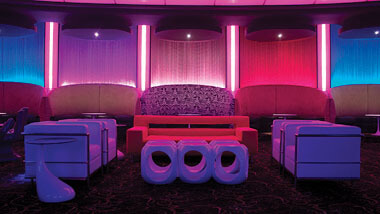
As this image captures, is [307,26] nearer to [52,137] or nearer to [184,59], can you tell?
[184,59]

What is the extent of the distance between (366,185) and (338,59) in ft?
23.1

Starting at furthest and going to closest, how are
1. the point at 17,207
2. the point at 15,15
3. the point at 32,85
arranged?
the point at 32,85 < the point at 15,15 < the point at 17,207

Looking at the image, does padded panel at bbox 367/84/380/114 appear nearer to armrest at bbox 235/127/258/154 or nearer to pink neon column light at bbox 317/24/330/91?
pink neon column light at bbox 317/24/330/91

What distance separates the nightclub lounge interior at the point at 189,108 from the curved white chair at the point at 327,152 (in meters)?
0.01

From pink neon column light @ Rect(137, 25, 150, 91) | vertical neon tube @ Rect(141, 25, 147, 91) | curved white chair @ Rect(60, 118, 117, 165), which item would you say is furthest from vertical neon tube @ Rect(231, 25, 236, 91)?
curved white chair @ Rect(60, 118, 117, 165)

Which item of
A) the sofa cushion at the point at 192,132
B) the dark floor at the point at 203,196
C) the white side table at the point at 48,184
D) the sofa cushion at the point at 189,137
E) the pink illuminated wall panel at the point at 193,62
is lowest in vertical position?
the dark floor at the point at 203,196

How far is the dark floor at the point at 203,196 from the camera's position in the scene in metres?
2.39

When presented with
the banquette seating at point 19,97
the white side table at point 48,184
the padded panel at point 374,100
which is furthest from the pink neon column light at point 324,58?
the banquette seating at point 19,97

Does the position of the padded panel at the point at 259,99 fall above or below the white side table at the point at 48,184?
above

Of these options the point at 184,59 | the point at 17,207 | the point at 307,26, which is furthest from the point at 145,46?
the point at 17,207

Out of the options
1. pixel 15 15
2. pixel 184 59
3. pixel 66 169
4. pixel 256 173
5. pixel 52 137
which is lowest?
pixel 256 173

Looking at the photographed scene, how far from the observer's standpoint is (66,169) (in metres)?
2.96

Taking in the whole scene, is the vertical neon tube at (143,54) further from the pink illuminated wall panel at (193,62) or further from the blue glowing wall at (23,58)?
the blue glowing wall at (23,58)

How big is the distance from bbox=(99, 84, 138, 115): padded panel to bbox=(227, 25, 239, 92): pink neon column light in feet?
10.0
